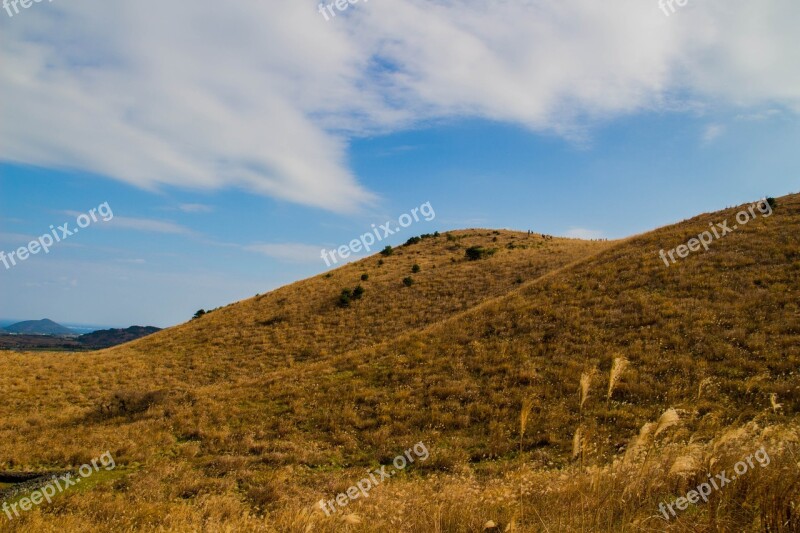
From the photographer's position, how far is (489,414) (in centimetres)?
1513

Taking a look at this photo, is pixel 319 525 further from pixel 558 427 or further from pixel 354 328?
pixel 354 328

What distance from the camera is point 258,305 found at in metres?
49.6

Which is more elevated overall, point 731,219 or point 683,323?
point 731,219

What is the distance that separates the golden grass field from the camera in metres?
5.81

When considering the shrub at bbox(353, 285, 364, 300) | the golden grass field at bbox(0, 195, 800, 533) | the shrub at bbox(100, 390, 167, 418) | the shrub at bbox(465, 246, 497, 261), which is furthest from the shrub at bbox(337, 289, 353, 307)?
the shrub at bbox(100, 390, 167, 418)

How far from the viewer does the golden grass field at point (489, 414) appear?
229 inches

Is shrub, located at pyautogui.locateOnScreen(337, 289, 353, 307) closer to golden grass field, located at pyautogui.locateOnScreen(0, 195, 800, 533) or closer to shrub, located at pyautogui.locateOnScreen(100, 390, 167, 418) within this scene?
golden grass field, located at pyautogui.locateOnScreen(0, 195, 800, 533)

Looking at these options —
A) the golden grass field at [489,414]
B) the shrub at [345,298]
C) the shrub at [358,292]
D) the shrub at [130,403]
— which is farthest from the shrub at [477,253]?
the shrub at [130,403]

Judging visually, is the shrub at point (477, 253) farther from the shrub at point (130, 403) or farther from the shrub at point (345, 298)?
the shrub at point (130, 403)

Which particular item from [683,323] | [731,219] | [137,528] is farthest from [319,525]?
[731,219]

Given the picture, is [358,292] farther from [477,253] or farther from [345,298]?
[477,253]

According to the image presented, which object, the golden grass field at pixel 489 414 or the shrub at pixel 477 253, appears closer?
the golden grass field at pixel 489 414

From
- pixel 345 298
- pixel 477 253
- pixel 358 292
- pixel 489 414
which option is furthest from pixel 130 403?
pixel 477 253

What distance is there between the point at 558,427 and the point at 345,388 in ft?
30.8
